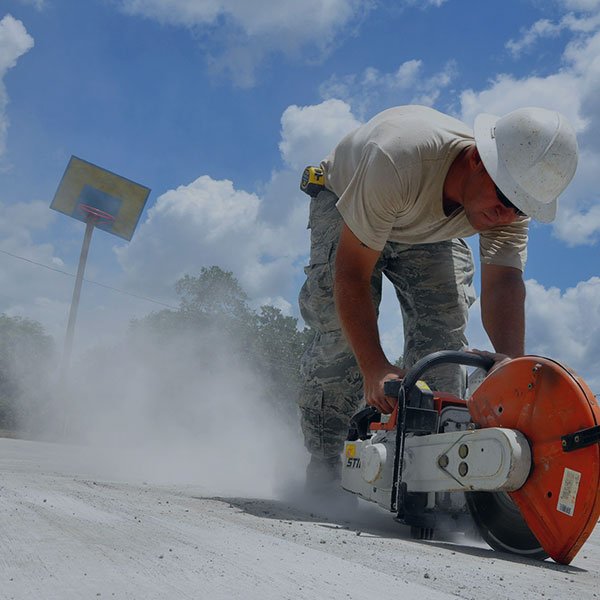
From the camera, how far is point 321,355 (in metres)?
3.33

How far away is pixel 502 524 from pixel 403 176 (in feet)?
4.40

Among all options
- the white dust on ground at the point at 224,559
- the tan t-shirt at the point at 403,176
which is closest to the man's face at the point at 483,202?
the tan t-shirt at the point at 403,176

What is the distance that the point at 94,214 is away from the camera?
1733 centimetres

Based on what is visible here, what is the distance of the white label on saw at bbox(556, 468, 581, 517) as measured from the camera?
1645 mm

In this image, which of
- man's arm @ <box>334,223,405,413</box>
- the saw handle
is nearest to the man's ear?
man's arm @ <box>334,223,405,413</box>

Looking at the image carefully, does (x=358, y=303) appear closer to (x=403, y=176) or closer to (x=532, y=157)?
(x=403, y=176)

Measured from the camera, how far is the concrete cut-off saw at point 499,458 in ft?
5.47

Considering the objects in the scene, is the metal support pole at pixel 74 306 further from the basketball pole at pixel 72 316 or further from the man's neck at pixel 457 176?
the man's neck at pixel 457 176

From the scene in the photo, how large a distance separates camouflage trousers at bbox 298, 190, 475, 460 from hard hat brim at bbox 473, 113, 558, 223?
3.12ft

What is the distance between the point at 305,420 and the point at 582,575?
6.24ft

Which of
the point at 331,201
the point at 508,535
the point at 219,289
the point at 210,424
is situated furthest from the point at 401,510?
the point at 219,289

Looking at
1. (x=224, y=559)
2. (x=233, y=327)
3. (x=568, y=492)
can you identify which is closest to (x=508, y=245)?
(x=568, y=492)

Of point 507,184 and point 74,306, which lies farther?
point 74,306

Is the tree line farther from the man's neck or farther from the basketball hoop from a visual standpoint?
the man's neck
